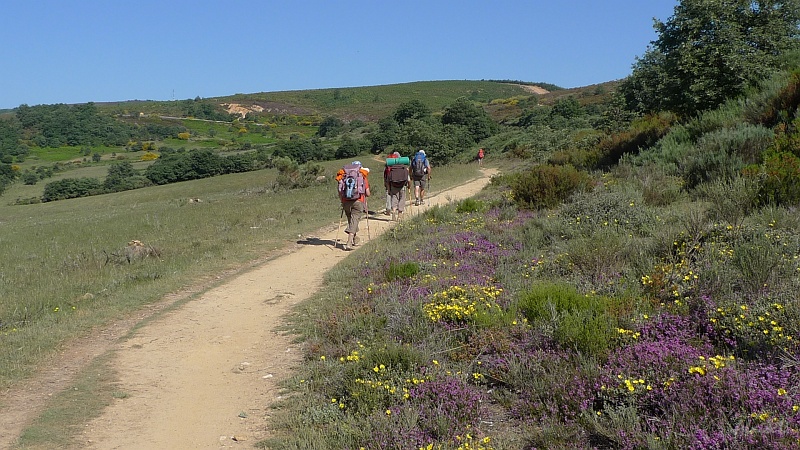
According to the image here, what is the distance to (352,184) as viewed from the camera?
12289mm

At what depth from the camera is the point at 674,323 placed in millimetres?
5141

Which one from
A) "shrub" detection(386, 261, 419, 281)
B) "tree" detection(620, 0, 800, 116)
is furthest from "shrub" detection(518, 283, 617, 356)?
"tree" detection(620, 0, 800, 116)

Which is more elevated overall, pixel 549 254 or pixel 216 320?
pixel 549 254

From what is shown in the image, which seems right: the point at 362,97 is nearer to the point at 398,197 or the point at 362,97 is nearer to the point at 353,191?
the point at 398,197

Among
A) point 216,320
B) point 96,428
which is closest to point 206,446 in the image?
point 96,428

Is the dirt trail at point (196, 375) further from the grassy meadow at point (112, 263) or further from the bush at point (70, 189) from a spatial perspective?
the bush at point (70, 189)

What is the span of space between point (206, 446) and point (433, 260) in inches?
194

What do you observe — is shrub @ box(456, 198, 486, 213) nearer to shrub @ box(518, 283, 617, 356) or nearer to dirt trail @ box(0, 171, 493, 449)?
dirt trail @ box(0, 171, 493, 449)

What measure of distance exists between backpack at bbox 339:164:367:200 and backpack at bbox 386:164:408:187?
3379 millimetres

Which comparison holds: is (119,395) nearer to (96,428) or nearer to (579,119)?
(96,428)

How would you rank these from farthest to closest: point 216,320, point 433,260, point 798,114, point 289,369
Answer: point 798,114
point 433,260
point 216,320
point 289,369

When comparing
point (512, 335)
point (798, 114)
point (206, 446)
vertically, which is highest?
point (798, 114)

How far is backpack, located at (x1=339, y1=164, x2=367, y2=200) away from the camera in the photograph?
12305 millimetres

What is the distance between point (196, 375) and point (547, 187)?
8.54 metres
